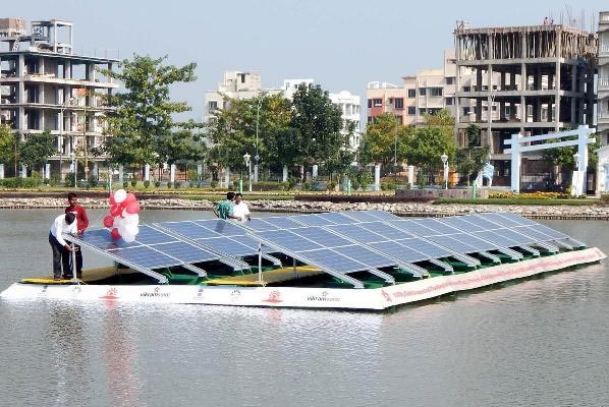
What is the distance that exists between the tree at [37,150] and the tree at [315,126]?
32663 millimetres

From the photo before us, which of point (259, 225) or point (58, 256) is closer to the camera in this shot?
point (58, 256)

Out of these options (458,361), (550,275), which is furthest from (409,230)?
(458,361)

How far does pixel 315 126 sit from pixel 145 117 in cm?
1702

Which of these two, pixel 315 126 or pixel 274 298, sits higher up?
pixel 315 126

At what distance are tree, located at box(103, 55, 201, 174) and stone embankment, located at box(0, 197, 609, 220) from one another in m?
13.3

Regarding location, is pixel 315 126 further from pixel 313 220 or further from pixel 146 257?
pixel 146 257

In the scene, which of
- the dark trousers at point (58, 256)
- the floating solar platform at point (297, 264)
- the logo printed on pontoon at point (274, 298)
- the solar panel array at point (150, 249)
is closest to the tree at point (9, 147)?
the floating solar platform at point (297, 264)

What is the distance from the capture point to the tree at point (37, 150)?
445ft

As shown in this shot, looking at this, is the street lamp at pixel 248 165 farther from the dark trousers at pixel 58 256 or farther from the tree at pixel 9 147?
the dark trousers at pixel 58 256

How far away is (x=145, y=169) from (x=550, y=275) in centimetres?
7536

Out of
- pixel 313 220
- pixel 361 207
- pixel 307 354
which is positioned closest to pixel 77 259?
pixel 313 220

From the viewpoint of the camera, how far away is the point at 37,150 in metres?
137

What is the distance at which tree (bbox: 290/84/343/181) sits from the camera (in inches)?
4604

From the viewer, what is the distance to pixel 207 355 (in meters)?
24.3
